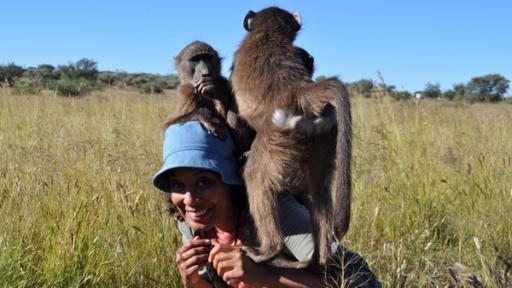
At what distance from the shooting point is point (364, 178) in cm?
547

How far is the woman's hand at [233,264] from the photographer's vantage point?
110 inches

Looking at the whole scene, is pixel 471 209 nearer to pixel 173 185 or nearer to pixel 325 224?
pixel 325 224

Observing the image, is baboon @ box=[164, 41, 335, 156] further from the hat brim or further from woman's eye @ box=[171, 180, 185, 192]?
woman's eye @ box=[171, 180, 185, 192]

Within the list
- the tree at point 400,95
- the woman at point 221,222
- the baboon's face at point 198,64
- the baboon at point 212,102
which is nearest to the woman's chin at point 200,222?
the woman at point 221,222

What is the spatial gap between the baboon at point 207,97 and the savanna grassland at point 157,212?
2.99 feet

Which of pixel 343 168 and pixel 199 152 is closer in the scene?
pixel 343 168

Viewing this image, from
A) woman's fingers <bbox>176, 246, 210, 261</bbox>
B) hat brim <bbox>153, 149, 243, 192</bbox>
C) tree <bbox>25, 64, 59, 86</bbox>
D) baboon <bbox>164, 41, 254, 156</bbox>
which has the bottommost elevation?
woman's fingers <bbox>176, 246, 210, 261</bbox>

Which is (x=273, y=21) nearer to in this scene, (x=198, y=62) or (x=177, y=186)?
(x=198, y=62)

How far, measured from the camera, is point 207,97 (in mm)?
3320

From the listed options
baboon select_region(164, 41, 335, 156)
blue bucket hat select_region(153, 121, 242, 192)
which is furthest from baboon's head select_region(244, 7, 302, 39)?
blue bucket hat select_region(153, 121, 242, 192)

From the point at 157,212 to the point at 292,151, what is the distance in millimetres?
1772

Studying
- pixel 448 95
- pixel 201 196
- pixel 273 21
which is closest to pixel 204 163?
pixel 201 196

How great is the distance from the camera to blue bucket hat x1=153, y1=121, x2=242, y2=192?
2.82 meters

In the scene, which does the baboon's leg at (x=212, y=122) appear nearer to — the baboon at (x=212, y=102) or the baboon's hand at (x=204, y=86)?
the baboon at (x=212, y=102)
